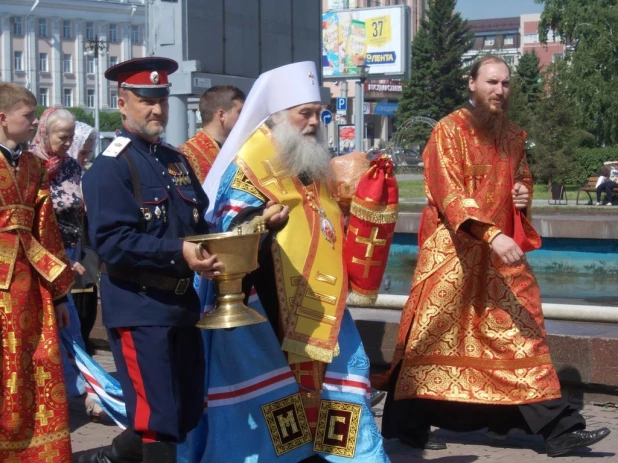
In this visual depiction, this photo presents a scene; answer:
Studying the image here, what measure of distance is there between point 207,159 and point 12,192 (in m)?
1.41

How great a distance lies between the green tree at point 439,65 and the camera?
75812mm

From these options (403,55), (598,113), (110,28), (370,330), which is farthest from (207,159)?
(110,28)

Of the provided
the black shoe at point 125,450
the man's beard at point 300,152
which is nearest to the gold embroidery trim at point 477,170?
the man's beard at point 300,152

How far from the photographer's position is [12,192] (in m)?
4.47

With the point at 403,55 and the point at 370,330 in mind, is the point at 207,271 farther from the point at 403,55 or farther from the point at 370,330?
the point at 403,55

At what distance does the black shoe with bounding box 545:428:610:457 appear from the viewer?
205 inches

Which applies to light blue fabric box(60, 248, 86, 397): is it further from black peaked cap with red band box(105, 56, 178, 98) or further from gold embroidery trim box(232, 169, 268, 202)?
black peaked cap with red band box(105, 56, 178, 98)

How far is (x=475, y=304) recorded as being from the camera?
5297 millimetres

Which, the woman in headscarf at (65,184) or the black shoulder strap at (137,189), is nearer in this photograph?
the black shoulder strap at (137,189)

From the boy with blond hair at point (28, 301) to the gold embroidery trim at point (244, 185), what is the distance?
2.49ft

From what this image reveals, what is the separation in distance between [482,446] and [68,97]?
8763 centimetres

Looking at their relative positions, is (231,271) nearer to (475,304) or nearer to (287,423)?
(287,423)

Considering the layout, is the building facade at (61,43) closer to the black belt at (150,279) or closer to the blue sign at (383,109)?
the blue sign at (383,109)

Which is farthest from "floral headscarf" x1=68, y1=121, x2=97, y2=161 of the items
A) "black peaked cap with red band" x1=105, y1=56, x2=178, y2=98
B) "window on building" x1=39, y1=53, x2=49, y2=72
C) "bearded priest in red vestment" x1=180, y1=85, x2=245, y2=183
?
"window on building" x1=39, y1=53, x2=49, y2=72
